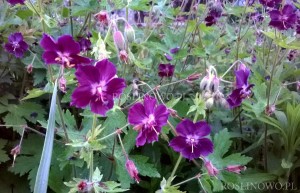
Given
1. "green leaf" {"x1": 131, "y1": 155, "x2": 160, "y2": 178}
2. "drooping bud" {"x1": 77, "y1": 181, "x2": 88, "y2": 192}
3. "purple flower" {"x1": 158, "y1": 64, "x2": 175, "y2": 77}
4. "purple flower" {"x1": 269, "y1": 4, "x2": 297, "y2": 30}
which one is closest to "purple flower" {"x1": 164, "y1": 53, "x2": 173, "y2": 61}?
"purple flower" {"x1": 158, "y1": 64, "x2": 175, "y2": 77}

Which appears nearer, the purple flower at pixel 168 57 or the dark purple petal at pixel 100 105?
the dark purple petal at pixel 100 105

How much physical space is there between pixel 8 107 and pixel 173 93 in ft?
1.71

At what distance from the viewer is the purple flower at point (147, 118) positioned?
35.2 inches

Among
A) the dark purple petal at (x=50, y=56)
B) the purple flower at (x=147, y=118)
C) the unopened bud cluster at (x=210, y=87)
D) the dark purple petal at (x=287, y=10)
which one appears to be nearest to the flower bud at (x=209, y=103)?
the unopened bud cluster at (x=210, y=87)

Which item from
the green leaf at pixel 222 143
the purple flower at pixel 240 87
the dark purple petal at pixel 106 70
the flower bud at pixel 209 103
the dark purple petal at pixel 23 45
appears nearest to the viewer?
the dark purple petal at pixel 106 70

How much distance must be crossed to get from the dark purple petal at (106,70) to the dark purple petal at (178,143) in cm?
23

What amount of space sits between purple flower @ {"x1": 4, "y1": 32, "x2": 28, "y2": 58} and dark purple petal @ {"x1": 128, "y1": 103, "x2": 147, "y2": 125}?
58cm

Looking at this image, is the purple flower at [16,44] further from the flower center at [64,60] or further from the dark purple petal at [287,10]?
the dark purple petal at [287,10]

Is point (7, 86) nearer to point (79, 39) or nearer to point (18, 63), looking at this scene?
point (18, 63)

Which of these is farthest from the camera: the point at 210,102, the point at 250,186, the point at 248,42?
the point at 248,42

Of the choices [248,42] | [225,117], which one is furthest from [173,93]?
[248,42]

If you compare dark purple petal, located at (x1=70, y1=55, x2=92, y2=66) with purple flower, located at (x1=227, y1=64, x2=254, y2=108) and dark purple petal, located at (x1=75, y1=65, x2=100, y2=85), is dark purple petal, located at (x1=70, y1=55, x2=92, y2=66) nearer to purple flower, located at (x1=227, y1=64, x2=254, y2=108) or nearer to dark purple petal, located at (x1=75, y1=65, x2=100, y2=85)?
dark purple petal, located at (x1=75, y1=65, x2=100, y2=85)

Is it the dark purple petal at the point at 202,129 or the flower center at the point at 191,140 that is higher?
the dark purple petal at the point at 202,129

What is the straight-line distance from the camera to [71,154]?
1.05m
